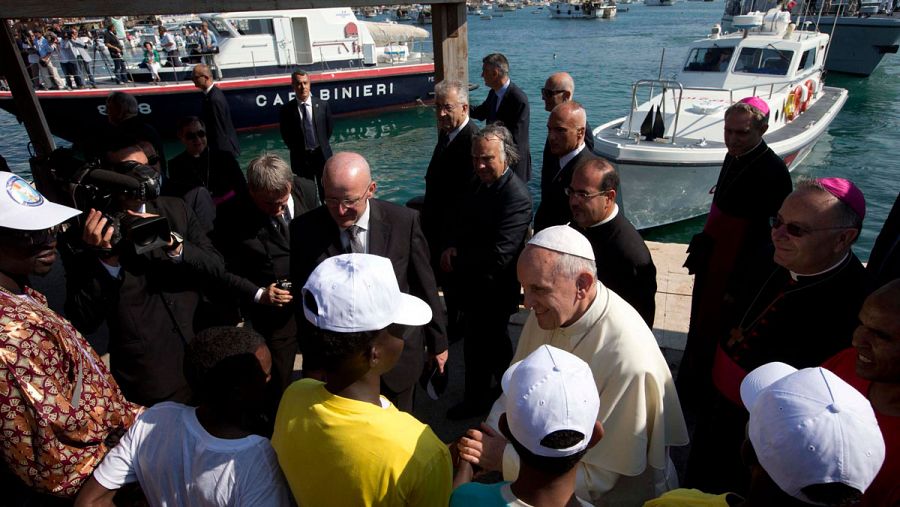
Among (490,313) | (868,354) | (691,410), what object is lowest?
(691,410)

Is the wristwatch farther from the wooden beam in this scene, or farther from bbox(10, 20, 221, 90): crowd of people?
bbox(10, 20, 221, 90): crowd of people

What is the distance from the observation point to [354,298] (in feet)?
4.91

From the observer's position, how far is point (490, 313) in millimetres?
3184

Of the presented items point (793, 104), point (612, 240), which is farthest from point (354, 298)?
point (793, 104)

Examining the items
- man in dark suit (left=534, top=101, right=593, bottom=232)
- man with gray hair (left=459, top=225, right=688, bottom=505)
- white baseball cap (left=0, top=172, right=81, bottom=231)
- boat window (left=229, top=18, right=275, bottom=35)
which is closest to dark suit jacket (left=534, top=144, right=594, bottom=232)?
man in dark suit (left=534, top=101, right=593, bottom=232)

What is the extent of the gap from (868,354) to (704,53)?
11.2 metres

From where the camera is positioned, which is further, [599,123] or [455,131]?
[599,123]

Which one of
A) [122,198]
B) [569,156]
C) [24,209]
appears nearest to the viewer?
[24,209]

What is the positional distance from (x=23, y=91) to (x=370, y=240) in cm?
363

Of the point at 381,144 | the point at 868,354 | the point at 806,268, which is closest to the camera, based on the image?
the point at 868,354

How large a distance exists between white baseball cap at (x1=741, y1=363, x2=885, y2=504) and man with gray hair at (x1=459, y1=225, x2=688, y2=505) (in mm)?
712

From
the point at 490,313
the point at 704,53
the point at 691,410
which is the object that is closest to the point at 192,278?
the point at 490,313

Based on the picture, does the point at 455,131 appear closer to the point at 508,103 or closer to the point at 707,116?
the point at 508,103

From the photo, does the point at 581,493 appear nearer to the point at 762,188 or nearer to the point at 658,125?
the point at 762,188
